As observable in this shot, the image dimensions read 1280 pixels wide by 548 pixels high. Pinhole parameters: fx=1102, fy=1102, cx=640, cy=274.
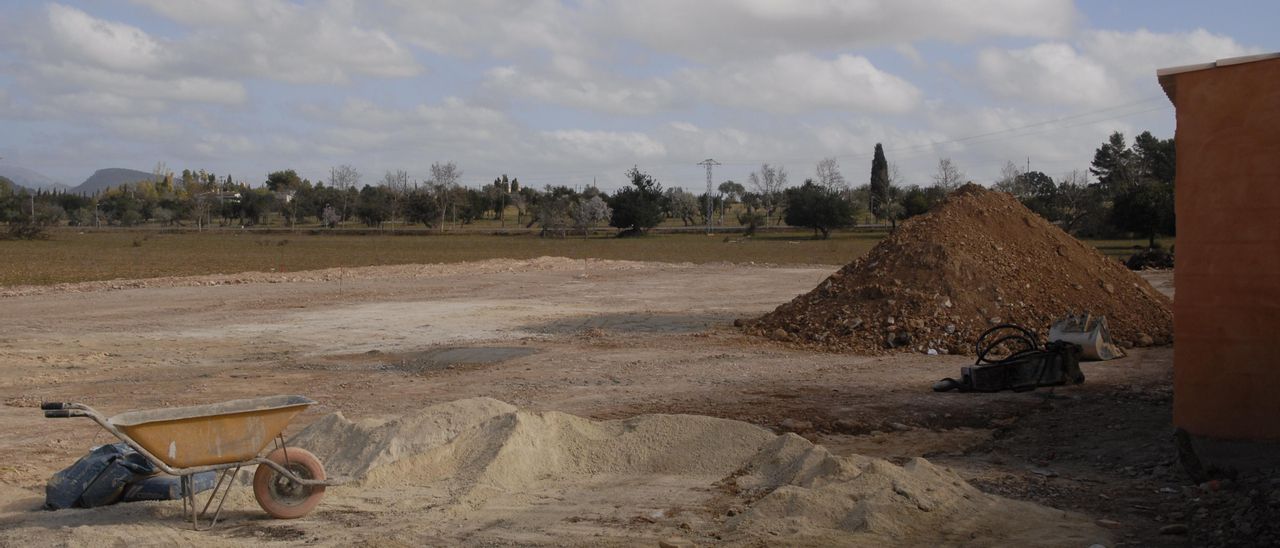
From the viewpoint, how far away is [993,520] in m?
6.89

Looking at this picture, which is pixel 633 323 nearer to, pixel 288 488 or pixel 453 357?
pixel 453 357

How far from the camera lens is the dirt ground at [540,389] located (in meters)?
7.01

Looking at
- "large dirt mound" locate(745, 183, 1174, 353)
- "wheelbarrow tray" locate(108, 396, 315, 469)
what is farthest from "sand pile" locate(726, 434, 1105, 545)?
"large dirt mound" locate(745, 183, 1174, 353)

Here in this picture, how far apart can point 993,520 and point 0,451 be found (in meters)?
8.01

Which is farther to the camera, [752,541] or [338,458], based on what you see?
[338,458]

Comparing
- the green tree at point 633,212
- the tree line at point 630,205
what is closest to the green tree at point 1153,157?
the tree line at point 630,205

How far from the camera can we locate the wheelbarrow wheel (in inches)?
273

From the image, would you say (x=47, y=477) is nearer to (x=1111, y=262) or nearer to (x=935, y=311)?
(x=935, y=311)

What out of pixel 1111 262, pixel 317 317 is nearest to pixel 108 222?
pixel 317 317

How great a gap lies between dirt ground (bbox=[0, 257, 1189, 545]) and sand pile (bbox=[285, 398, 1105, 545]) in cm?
9

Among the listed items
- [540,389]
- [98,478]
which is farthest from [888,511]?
[540,389]

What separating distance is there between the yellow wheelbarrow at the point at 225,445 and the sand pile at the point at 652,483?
51cm

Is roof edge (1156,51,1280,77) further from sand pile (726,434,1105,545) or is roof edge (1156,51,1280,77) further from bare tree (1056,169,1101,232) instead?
bare tree (1056,169,1101,232)

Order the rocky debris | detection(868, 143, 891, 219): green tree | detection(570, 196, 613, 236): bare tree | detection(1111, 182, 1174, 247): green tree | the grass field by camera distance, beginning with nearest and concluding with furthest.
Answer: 1. the rocky debris
2. the grass field
3. detection(1111, 182, 1174, 247): green tree
4. detection(570, 196, 613, 236): bare tree
5. detection(868, 143, 891, 219): green tree
